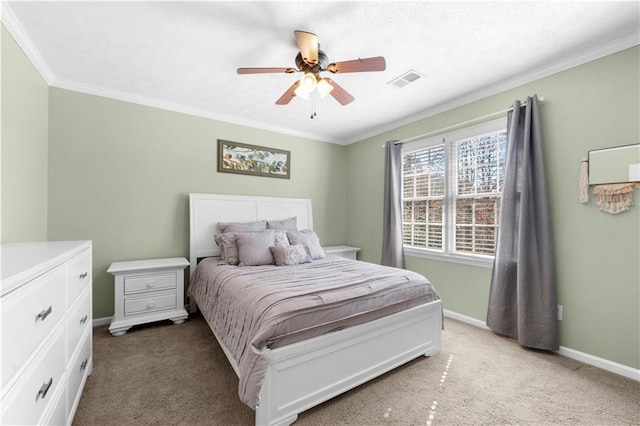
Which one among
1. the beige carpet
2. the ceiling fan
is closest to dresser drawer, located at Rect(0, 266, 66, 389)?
the beige carpet

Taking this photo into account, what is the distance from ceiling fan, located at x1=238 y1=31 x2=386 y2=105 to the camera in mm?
1828

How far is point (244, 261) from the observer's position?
107 inches

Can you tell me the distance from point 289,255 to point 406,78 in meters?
2.14

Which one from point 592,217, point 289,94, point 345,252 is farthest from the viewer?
point 345,252

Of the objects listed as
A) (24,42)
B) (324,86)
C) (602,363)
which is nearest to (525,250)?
(602,363)

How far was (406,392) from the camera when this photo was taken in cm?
184

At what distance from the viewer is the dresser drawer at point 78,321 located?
1.45 metres

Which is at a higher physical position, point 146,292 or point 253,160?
point 253,160

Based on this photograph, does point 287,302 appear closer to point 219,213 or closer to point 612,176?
point 219,213

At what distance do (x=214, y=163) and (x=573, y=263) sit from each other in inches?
156

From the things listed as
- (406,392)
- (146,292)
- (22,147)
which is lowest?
(406,392)

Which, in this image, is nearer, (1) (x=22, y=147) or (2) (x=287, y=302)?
(2) (x=287, y=302)

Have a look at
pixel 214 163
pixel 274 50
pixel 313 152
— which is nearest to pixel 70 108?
pixel 214 163

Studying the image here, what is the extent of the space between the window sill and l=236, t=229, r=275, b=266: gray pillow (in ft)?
6.32
